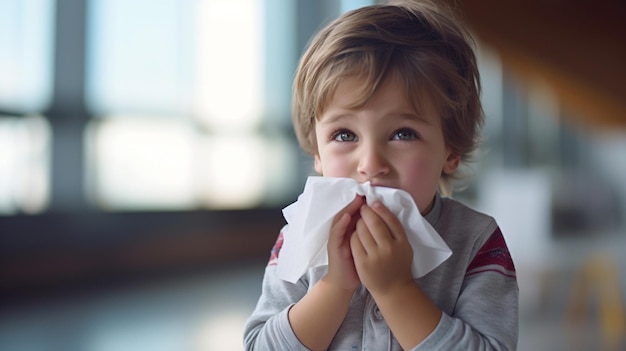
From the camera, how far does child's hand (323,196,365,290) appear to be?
76 cm

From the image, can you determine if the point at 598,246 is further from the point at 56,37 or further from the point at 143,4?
the point at 56,37

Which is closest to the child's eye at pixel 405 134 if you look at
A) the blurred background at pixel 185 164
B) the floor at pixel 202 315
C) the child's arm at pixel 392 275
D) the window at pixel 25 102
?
the child's arm at pixel 392 275

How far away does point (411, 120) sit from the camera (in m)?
0.79

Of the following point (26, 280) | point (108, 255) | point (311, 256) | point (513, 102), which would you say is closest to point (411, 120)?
point (311, 256)

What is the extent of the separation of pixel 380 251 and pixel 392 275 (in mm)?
33

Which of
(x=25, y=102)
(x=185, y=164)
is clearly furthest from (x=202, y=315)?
(x=185, y=164)

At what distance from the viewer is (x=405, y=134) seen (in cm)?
80

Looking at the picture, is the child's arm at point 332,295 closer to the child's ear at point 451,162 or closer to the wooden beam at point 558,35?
the child's ear at point 451,162

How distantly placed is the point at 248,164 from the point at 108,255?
170cm

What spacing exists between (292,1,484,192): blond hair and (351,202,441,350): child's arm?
6.2 inches

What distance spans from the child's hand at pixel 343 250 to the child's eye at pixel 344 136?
10 cm

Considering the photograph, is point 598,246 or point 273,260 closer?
point 273,260

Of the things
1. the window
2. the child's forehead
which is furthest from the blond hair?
the window

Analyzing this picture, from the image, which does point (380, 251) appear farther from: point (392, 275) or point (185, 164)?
point (185, 164)
